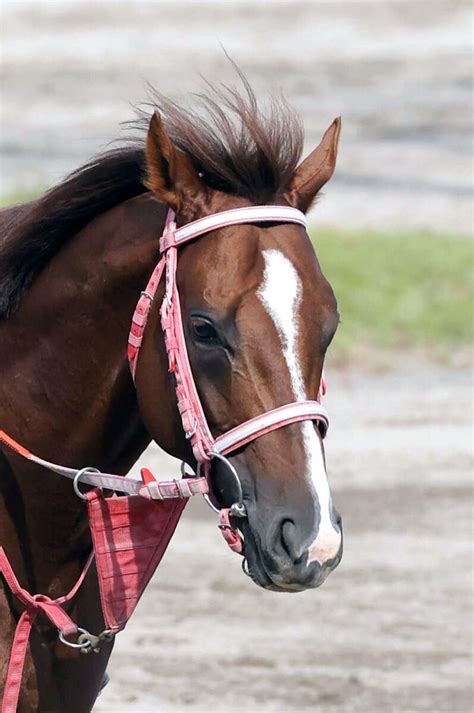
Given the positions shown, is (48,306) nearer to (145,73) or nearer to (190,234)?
(190,234)

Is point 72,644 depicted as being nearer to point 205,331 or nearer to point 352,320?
point 205,331

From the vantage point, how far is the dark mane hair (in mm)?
3064

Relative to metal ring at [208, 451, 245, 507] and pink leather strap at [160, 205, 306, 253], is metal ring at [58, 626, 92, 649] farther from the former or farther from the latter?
pink leather strap at [160, 205, 306, 253]

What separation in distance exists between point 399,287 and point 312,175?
8.26m

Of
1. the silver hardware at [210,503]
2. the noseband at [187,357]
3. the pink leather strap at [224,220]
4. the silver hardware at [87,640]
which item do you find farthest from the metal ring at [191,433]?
the silver hardware at [87,640]

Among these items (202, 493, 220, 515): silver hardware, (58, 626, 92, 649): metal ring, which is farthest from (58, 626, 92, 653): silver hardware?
(202, 493, 220, 515): silver hardware

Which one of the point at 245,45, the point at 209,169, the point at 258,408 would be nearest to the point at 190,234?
the point at 209,169

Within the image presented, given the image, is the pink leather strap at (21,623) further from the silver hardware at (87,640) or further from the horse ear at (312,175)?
the horse ear at (312,175)

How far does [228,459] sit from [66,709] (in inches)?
31.9

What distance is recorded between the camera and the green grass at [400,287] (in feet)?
35.6

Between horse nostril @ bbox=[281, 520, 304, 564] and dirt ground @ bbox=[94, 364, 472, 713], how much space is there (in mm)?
2830

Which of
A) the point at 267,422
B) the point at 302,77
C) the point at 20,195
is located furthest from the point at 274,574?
the point at 302,77

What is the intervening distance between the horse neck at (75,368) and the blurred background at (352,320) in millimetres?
495

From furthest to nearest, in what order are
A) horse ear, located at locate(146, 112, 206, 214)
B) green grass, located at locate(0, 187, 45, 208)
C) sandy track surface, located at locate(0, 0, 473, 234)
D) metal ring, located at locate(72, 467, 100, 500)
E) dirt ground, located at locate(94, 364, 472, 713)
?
sandy track surface, located at locate(0, 0, 473, 234) → green grass, located at locate(0, 187, 45, 208) → dirt ground, located at locate(94, 364, 472, 713) → metal ring, located at locate(72, 467, 100, 500) → horse ear, located at locate(146, 112, 206, 214)
